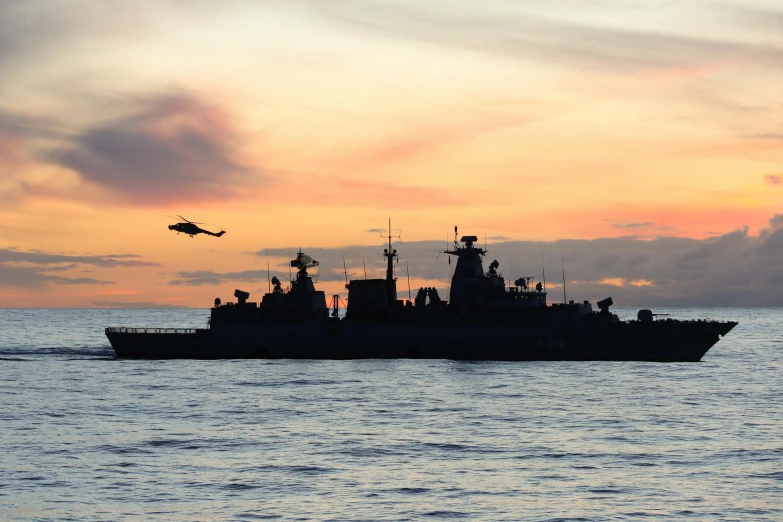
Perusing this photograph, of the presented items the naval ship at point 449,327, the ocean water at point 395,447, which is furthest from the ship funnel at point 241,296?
the ocean water at point 395,447

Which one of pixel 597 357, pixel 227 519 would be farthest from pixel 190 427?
pixel 597 357

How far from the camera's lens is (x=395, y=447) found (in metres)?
31.6

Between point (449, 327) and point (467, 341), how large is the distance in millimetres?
1643

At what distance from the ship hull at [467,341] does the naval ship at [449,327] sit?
0.23 feet

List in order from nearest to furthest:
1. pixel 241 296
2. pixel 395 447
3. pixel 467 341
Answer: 1. pixel 395 447
2. pixel 467 341
3. pixel 241 296

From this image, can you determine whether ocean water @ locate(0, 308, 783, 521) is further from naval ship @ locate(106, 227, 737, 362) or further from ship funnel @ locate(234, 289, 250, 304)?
ship funnel @ locate(234, 289, 250, 304)

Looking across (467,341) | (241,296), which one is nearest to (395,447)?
(467,341)

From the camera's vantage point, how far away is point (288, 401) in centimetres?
4469

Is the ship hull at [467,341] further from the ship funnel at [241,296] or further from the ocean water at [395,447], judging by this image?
the ocean water at [395,447]

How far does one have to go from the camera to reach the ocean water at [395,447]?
23672 millimetres

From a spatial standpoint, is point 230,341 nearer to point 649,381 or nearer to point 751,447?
point 649,381

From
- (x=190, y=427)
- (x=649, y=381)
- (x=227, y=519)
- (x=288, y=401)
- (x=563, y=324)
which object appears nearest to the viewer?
(x=227, y=519)

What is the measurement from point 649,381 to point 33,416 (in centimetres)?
3454

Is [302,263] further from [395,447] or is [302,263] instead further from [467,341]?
[395,447]
